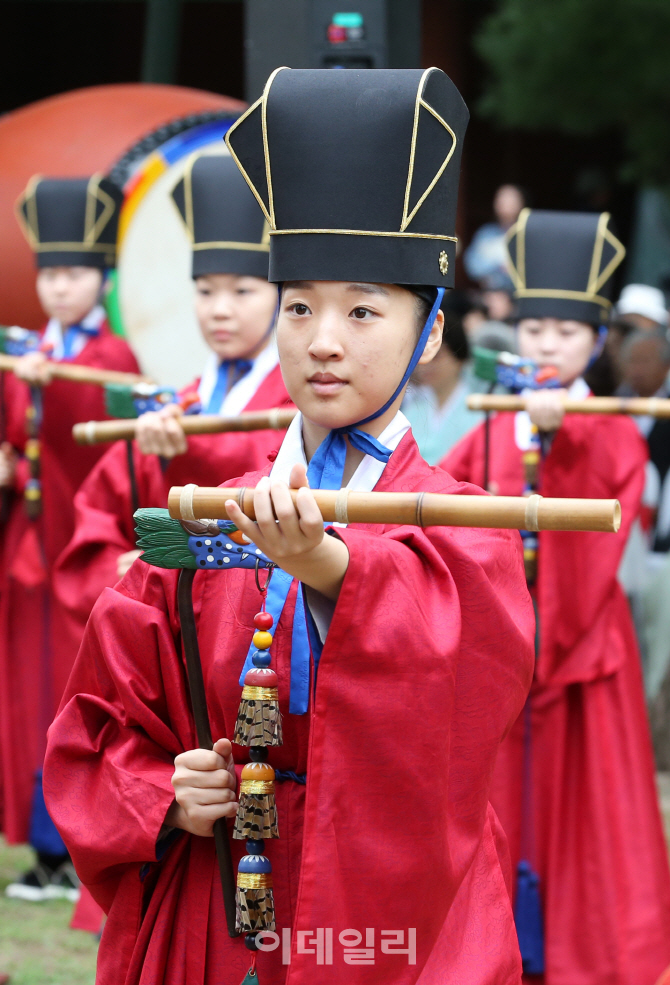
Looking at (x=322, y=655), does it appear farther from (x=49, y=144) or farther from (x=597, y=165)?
(x=597, y=165)

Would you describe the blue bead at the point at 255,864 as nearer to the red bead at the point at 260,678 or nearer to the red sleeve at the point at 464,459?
the red bead at the point at 260,678

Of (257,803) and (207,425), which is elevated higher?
(207,425)

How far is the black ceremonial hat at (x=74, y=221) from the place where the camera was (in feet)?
17.9

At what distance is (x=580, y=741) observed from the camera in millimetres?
4348

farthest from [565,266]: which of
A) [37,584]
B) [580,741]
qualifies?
[37,584]

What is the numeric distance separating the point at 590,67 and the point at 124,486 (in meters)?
6.19

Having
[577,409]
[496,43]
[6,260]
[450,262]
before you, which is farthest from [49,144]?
[450,262]

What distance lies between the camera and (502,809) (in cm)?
423

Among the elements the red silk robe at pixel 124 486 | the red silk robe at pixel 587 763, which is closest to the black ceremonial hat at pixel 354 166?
the red silk robe at pixel 124 486

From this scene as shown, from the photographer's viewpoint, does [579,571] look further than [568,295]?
No

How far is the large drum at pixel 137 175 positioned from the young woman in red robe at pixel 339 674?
A: 4.22 meters

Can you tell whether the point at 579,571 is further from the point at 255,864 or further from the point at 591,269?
the point at 255,864

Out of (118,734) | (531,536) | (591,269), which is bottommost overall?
(531,536)

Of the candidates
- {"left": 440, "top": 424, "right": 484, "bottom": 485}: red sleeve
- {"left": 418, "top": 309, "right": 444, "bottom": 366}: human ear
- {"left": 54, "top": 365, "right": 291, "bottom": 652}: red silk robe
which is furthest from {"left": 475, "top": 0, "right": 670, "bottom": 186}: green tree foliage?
{"left": 418, "top": 309, "right": 444, "bottom": 366}: human ear
